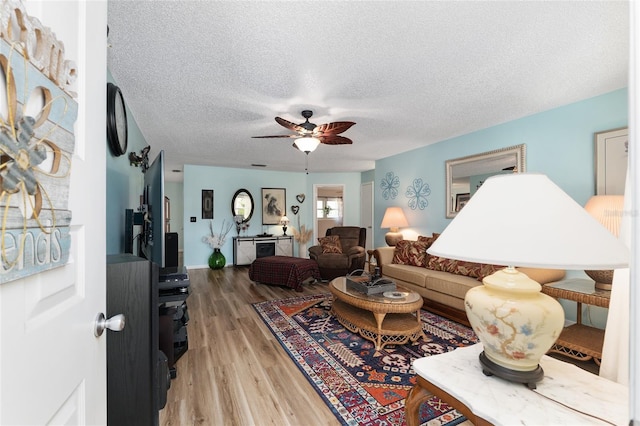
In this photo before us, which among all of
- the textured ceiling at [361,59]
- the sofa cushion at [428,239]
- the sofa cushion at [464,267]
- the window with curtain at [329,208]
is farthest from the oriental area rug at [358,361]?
the window with curtain at [329,208]

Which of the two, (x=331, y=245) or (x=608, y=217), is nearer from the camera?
(x=608, y=217)

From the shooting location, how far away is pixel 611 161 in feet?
8.24

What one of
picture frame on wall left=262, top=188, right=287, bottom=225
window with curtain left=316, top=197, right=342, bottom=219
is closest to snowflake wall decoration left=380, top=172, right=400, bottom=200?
picture frame on wall left=262, top=188, right=287, bottom=225

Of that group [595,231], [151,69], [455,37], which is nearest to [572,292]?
[595,231]

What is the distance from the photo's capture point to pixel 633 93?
1.42ft

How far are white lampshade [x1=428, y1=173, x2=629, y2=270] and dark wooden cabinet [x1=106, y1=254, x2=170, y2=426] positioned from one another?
4.61 ft

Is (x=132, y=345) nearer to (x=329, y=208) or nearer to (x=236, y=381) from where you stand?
(x=236, y=381)

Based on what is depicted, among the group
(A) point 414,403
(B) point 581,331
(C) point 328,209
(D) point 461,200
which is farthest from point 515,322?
(C) point 328,209

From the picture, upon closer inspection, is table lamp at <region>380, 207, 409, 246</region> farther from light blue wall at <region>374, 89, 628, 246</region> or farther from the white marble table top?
the white marble table top

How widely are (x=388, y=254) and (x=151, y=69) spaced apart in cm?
366

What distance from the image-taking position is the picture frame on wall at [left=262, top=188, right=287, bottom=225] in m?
6.80

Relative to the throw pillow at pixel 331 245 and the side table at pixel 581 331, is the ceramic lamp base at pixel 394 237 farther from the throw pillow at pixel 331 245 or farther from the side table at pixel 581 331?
the side table at pixel 581 331

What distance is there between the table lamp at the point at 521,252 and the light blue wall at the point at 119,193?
6.73 feet

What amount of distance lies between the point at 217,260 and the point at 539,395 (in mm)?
5973
